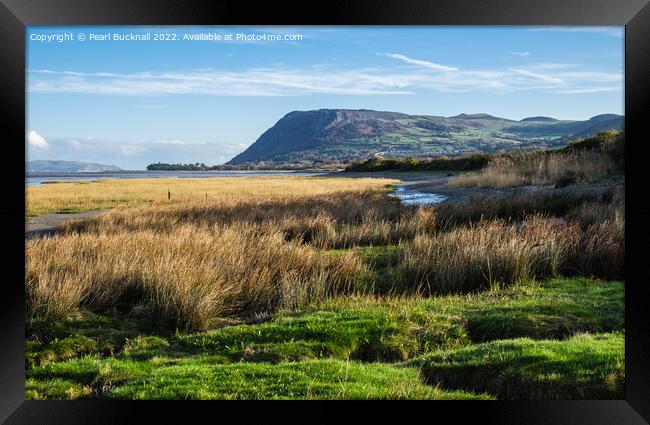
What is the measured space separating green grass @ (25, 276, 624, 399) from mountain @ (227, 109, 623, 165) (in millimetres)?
4974

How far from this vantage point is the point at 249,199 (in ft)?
51.2

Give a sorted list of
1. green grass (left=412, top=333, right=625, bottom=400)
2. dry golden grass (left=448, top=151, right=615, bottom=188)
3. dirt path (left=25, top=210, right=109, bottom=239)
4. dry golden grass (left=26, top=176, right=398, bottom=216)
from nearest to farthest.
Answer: green grass (left=412, top=333, right=625, bottom=400) → dirt path (left=25, top=210, right=109, bottom=239) → dry golden grass (left=26, top=176, right=398, bottom=216) → dry golden grass (left=448, top=151, right=615, bottom=188)

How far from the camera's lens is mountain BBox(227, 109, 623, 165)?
38.8 ft

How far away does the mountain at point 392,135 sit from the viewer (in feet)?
38.8

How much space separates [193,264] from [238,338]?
98.0 inches

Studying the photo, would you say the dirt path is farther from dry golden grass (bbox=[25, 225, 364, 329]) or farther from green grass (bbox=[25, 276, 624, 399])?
green grass (bbox=[25, 276, 624, 399])

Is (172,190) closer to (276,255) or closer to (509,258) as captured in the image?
(276,255)

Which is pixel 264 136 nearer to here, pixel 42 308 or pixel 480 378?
pixel 42 308

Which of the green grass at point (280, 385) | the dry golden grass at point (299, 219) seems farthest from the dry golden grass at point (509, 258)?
the green grass at point (280, 385)

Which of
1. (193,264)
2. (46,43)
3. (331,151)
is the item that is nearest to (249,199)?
(331,151)

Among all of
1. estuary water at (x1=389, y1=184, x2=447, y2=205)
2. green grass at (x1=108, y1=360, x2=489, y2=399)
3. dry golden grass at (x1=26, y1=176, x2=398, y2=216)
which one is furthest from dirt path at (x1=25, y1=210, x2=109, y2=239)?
estuary water at (x1=389, y1=184, x2=447, y2=205)

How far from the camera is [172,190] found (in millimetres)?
14266
